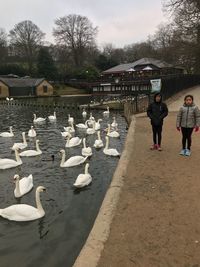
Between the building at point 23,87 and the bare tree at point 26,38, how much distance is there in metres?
19.2

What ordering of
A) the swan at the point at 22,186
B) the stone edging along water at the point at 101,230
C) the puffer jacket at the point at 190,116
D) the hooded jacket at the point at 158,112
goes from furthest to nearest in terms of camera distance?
1. the hooded jacket at the point at 158,112
2. the puffer jacket at the point at 190,116
3. the swan at the point at 22,186
4. the stone edging along water at the point at 101,230

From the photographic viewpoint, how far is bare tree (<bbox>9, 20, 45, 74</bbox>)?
9275 centimetres

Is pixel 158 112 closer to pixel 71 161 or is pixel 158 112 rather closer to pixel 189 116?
pixel 189 116

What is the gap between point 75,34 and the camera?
311 feet

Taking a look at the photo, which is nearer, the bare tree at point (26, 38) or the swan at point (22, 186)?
the swan at point (22, 186)

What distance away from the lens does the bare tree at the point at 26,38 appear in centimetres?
9275

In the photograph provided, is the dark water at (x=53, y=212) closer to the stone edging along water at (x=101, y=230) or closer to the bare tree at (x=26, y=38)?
the stone edging along water at (x=101, y=230)

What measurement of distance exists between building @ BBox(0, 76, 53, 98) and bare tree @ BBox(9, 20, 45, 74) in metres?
19.2

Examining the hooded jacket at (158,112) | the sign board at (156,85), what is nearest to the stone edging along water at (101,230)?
the hooded jacket at (158,112)

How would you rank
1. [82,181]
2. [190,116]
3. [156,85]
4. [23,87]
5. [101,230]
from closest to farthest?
[101,230] < [190,116] < [82,181] < [156,85] < [23,87]

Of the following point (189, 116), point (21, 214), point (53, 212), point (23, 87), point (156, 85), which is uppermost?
point (156, 85)

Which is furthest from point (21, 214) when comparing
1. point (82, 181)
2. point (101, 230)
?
point (101, 230)

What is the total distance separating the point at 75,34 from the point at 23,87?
28203 mm

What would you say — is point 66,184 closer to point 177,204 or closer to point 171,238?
point 177,204
